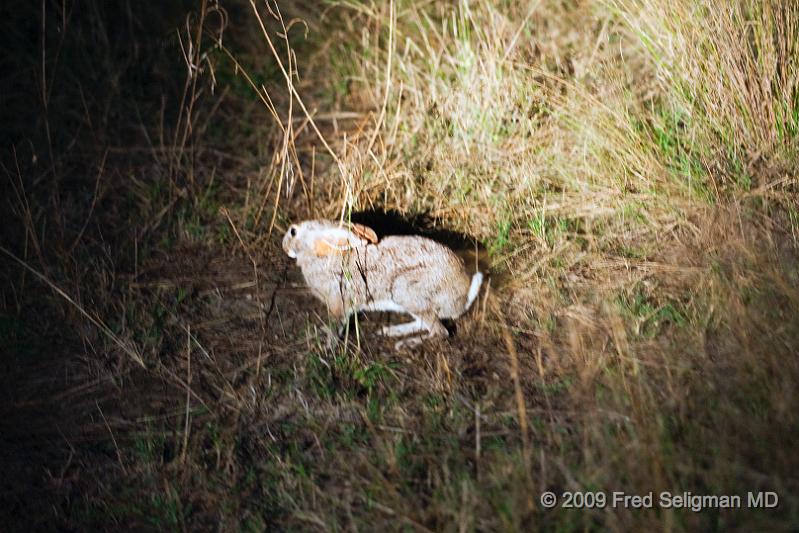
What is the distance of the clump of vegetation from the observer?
2.54 m

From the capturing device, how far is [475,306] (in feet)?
10.6

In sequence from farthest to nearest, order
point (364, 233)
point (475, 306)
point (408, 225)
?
point (408, 225) → point (475, 306) → point (364, 233)

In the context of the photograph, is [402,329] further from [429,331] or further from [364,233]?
[364,233]

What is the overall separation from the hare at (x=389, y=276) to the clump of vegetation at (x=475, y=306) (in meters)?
0.13

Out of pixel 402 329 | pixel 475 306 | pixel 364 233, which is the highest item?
pixel 364 233

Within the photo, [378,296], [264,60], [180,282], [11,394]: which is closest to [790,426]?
[378,296]

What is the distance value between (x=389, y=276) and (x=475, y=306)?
1.30 feet

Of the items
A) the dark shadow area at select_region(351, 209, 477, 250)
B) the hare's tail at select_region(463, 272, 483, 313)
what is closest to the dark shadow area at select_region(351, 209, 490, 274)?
the dark shadow area at select_region(351, 209, 477, 250)

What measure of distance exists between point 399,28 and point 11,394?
9.98 ft

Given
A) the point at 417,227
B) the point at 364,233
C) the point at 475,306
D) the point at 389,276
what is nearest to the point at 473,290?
the point at 475,306

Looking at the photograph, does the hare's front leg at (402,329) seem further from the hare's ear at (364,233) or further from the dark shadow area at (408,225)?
the dark shadow area at (408,225)

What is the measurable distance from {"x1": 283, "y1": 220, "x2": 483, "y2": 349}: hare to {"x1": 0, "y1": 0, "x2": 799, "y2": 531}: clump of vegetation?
0.42ft

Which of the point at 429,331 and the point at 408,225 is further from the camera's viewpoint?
the point at 408,225

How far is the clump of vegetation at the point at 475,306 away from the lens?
8.32 feet
